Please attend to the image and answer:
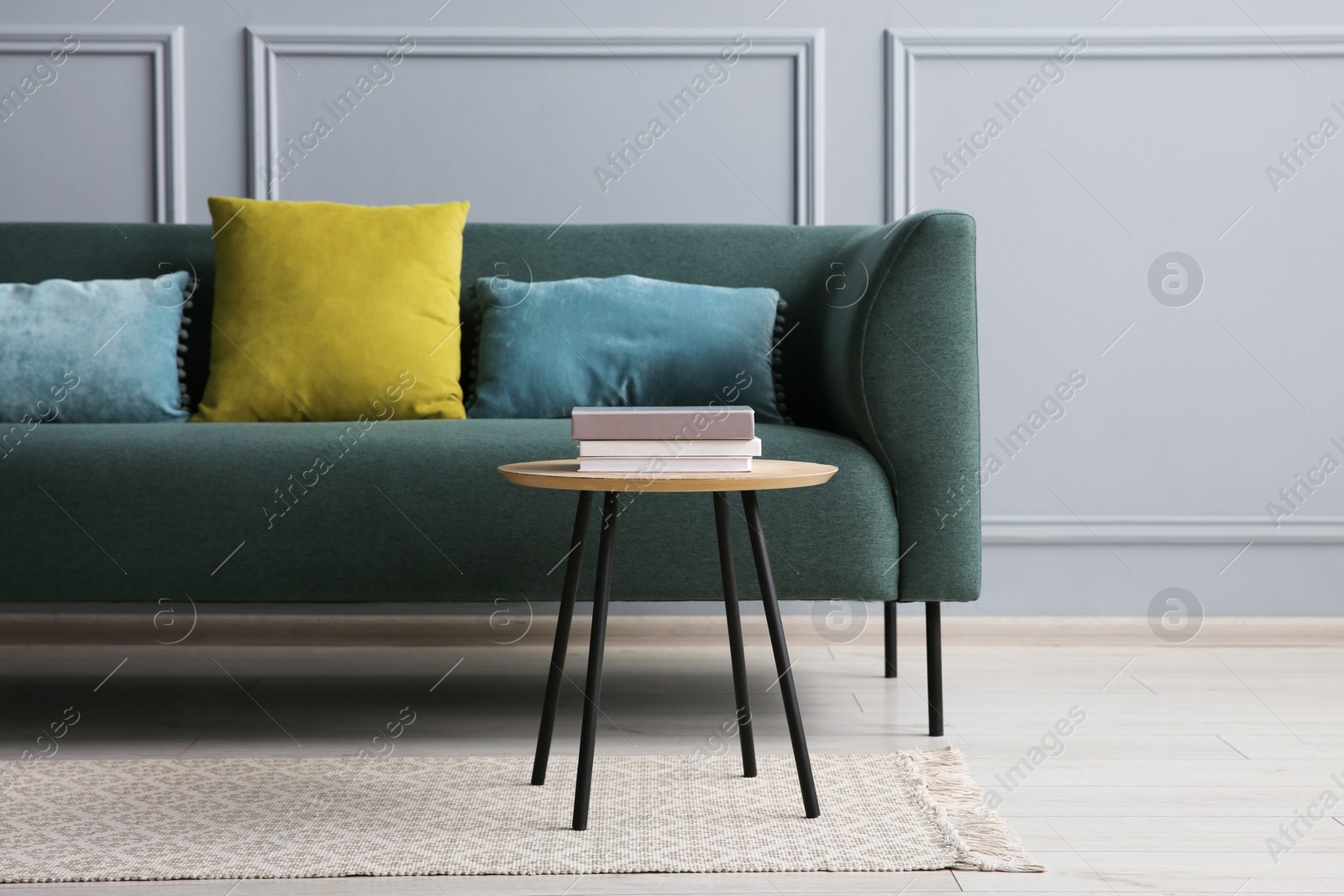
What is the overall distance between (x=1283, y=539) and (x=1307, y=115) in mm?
981

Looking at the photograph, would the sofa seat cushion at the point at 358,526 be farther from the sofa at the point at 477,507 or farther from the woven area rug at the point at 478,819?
the woven area rug at the point at 478,819

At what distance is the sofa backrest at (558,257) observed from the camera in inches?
88.0

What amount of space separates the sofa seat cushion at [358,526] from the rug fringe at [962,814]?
0.26 metres

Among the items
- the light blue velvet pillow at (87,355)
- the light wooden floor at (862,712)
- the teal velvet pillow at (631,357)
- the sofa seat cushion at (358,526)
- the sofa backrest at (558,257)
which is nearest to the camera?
the light wooden floor at (862,712)

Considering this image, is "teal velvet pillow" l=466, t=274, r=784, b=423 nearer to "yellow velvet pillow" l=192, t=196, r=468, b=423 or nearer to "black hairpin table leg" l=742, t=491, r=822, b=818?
"yellow velvet pillow" l=192, t=196, r=468, b=423

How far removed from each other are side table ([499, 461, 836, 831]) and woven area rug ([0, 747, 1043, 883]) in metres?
0.06

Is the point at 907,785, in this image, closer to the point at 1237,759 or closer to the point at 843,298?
the point at 1237,759

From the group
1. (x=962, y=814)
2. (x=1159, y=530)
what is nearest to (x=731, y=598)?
(x=962, y=814)

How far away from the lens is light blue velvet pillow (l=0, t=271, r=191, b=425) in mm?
1988

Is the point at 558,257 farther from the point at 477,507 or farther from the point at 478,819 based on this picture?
the point at 478,819

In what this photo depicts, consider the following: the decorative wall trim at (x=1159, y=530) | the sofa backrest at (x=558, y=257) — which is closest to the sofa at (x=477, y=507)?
the sofa backrest at (x=558, y=257)

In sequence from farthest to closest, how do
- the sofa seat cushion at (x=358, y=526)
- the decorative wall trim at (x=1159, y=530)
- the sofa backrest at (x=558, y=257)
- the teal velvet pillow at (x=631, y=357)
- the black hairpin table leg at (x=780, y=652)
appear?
the decorative wall trim at (x=1159, y=530) → the sofa backrest at (x=558, y=257) → the teal velvet pillow at (x=631, y=357) → the sofa seat cushion at (x=358, y=526) → the black hairpin table leg at (x=780, y=652)

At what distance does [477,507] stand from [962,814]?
0.79m

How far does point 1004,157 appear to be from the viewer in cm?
262
